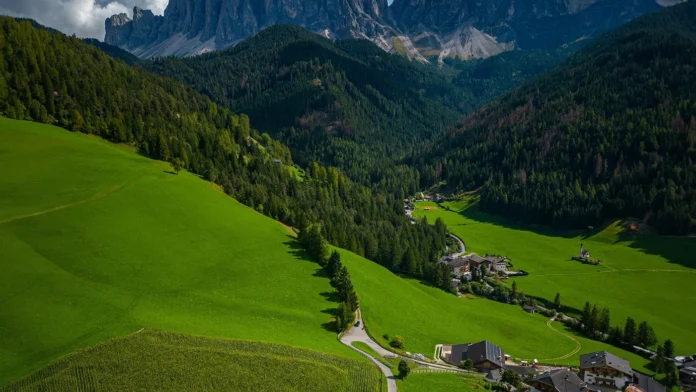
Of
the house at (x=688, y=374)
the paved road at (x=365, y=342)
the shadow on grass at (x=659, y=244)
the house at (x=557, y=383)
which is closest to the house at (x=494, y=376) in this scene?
the house at (x=557, y=383)


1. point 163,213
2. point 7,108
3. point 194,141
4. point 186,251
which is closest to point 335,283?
point 186,251

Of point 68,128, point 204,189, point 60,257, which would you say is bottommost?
point 60,257

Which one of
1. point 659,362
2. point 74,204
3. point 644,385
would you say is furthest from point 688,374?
point 74,204

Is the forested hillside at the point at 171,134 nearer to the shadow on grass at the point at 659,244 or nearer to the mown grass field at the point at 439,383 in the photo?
the mown grass field at the point at 439,383

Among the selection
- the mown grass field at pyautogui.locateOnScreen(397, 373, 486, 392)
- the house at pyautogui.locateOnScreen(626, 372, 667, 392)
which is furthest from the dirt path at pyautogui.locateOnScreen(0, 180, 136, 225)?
the house at pyautogui.locateOnScreen(626, 372, 667, 392)

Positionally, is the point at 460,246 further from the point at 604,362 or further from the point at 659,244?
the point at 604,362

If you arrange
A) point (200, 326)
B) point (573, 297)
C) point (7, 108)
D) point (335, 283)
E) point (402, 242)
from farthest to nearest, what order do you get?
point (402, 242), point (7, 108), point (573, 297), point (335, 283), point (200, 326)

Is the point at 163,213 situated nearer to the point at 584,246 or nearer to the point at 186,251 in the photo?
the point at 186,251
